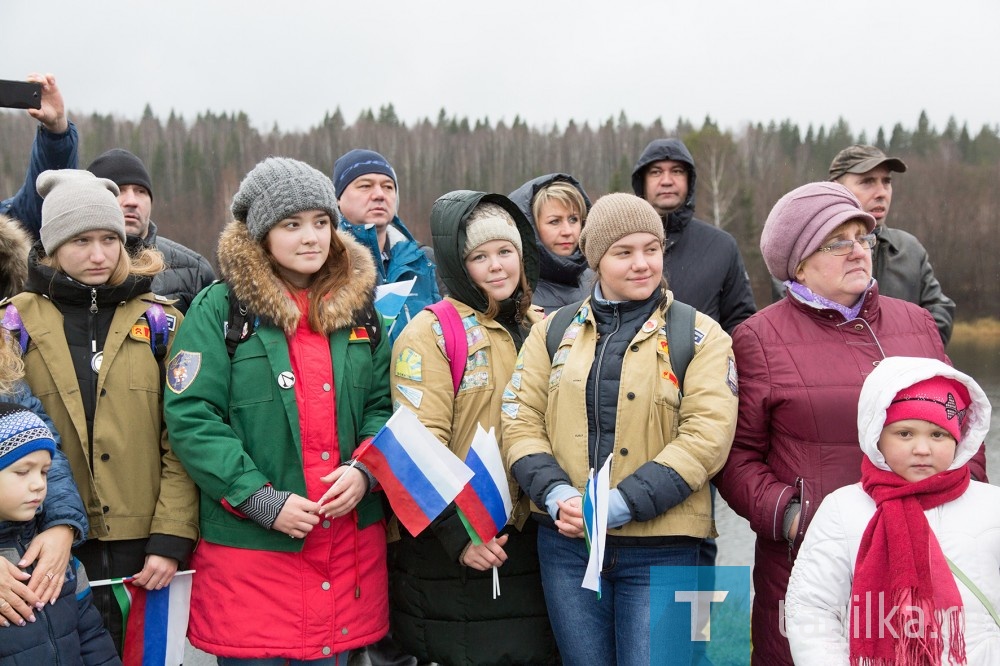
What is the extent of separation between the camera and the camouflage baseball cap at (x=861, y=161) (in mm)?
4766

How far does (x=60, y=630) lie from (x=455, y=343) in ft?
5.16

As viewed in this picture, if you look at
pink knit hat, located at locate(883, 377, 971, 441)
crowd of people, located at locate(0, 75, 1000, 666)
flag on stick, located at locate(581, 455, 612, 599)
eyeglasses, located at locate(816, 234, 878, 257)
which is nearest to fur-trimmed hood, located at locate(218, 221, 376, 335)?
crowd of people, located at locate(0, 75, 1000, 666)

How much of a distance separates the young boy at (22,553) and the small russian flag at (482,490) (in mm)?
1213

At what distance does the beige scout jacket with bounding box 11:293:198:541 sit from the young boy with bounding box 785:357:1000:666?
2.06 metres

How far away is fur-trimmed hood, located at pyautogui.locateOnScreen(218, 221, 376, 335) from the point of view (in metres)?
2.95

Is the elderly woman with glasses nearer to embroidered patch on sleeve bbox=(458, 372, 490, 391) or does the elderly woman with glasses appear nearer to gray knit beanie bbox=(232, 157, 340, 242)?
embroidered patch on sleeve bbox=(458, 372, 490, 391)

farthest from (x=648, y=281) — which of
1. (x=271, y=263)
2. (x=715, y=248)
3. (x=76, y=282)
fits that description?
(x=76, y=282)

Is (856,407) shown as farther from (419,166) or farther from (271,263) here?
(419,166)

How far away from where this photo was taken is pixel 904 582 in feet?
7.58

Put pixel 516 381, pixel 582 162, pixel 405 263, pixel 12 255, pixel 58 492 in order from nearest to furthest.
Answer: pixel 58 492 < pixel 516 381 < pixel 12 255 < pixel 405 263 < pixel 582 162

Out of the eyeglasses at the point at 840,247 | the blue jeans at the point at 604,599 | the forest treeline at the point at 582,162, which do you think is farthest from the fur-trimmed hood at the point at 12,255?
the forest treeline at the point at 582,162

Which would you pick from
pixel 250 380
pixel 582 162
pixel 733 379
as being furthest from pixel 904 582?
pixel 582 162

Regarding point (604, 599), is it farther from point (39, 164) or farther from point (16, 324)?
point (39, 164)

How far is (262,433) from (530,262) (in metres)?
1.31
